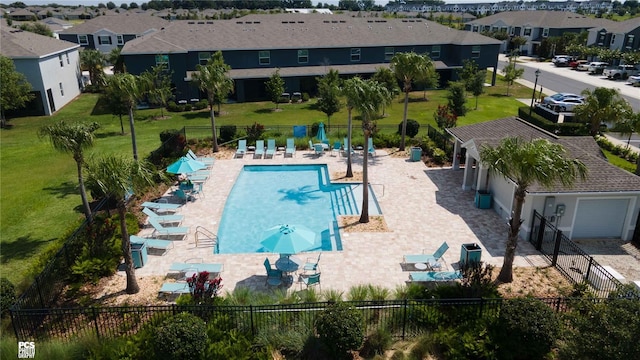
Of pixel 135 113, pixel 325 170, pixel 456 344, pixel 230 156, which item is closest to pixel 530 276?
pixel 456 344

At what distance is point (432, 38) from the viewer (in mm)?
53281

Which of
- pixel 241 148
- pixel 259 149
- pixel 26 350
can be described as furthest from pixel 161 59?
pixel 26 350

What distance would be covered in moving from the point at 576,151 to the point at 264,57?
116ft

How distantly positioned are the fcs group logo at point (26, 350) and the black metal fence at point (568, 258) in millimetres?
16331

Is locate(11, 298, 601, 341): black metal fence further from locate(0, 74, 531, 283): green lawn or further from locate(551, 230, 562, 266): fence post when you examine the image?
locate(0, 74, 531, 283): green lawn

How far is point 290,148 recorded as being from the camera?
3036 centimetres

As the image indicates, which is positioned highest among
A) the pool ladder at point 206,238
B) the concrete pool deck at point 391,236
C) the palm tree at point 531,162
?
the palm tree at point 531,162

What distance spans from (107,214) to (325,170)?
12.7 metres

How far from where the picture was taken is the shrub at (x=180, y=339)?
1115 centimetres

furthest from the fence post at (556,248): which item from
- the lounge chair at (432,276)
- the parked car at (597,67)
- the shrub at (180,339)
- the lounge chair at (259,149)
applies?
the parked car at (597,67)

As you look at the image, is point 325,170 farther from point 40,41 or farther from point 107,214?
point 40,41

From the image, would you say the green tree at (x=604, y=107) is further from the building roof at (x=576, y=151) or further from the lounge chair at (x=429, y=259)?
the lounge chair at (x=429, y=259)

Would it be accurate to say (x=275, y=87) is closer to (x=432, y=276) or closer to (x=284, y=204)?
(x=284, y=204)

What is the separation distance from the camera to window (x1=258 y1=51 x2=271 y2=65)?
48.6 metres
